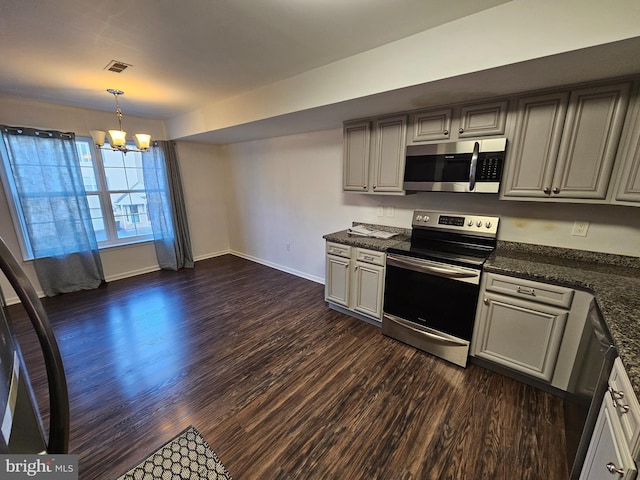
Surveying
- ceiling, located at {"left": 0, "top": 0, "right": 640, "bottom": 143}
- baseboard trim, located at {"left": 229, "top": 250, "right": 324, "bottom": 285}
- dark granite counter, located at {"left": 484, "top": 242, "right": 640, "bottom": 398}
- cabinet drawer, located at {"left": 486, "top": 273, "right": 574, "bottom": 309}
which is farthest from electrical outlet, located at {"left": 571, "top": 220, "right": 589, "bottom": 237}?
baseboard trim, located at {"left": 229, "top": 250, "right": 324, "bottom": 285}

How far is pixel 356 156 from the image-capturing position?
2.91 m

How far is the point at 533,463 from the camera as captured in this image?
1493 mm

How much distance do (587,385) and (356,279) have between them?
181cm

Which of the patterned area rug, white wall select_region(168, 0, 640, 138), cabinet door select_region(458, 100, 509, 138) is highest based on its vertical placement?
white wall select_region(168, 0, 640, 138)

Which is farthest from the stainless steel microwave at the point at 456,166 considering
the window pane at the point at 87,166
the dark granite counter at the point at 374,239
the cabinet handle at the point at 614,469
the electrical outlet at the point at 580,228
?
the window pane at the point at 87,166

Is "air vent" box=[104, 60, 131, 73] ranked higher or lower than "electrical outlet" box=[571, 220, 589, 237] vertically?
higher

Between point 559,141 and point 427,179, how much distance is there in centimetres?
92

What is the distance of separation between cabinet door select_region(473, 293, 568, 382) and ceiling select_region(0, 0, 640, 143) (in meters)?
1.52

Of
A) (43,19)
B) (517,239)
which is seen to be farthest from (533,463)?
(43,19)

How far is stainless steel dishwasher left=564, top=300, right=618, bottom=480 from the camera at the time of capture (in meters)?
1.22

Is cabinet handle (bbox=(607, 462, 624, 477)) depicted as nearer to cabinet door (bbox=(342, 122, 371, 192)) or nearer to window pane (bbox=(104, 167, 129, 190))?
cabinet door (bbox=(342, 122, 371, 192))

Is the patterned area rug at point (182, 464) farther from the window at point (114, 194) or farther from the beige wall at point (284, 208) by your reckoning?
the window at point (114, 194)

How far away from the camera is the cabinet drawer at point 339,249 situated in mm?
2871

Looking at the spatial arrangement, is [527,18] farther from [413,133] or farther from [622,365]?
[622,365]
